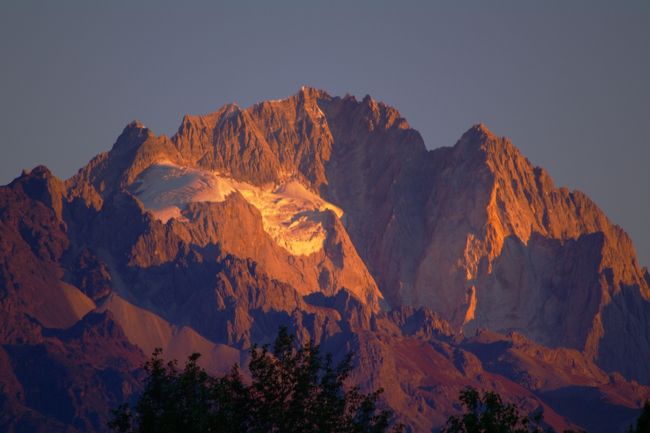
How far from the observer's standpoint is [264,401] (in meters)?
82.8

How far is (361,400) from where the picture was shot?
84000 mm

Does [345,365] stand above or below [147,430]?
above

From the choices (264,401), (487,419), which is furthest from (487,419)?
(264,401)

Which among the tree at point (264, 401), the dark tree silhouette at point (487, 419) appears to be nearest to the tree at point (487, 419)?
the dark tree silhouette at point (487, 419)

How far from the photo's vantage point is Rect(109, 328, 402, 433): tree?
264 feet

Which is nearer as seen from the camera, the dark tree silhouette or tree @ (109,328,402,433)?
the dark tree silhouette

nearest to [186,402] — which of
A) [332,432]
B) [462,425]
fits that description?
[332,432]

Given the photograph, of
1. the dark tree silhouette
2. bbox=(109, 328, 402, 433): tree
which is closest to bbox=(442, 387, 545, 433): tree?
the dark tree silhouette

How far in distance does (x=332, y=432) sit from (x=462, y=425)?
21.2 ft

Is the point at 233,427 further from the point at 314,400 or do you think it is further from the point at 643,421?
the point at 643,421

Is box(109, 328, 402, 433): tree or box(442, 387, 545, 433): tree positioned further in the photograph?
box(109, 328, 402, 433): tree

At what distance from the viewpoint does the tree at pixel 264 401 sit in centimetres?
8056

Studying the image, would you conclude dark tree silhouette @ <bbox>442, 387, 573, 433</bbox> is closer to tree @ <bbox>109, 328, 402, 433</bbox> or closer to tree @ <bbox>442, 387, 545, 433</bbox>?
tree @ <bbox>442, 387, 545, 433</bbox>

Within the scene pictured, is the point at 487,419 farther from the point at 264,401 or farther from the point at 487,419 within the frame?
the point at 264,401
